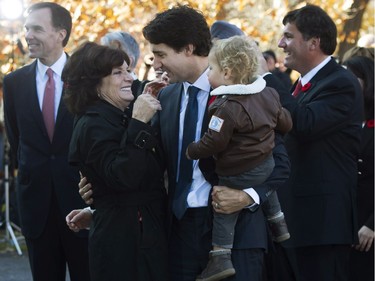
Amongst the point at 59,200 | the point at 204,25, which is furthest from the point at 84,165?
the point at 59,200

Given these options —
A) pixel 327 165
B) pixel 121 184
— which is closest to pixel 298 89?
pixel 327 165

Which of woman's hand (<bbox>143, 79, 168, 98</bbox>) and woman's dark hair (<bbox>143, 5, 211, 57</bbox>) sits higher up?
woman's dark hair (<bbox>143, 5, 211, 57</bbox>)

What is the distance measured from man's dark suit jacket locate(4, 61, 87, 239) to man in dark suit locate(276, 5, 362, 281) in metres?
1.51

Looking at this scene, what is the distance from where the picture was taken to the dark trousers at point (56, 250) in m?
5.01

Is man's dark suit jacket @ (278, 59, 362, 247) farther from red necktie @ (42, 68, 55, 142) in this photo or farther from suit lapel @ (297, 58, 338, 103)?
red necktie @ (42, 68, 55, 142)

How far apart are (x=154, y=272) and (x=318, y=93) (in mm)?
1532

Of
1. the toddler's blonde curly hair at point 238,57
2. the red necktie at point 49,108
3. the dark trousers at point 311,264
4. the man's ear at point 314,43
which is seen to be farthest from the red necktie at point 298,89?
the red necktie at point 49,108

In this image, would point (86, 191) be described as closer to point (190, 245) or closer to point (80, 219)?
point (80, 219)

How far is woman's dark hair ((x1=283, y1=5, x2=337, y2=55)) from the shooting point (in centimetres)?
460

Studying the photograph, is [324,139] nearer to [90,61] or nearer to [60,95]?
[90,61]

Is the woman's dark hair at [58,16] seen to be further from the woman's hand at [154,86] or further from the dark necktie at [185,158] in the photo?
the dark necktie at [185,158]

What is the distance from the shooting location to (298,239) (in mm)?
4500

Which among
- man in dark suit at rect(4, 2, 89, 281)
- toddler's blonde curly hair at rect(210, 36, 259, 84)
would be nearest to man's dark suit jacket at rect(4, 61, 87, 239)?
man in dark suit at rect(4, 2, 89, 281)

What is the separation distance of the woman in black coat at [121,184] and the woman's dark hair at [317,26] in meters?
1.35
